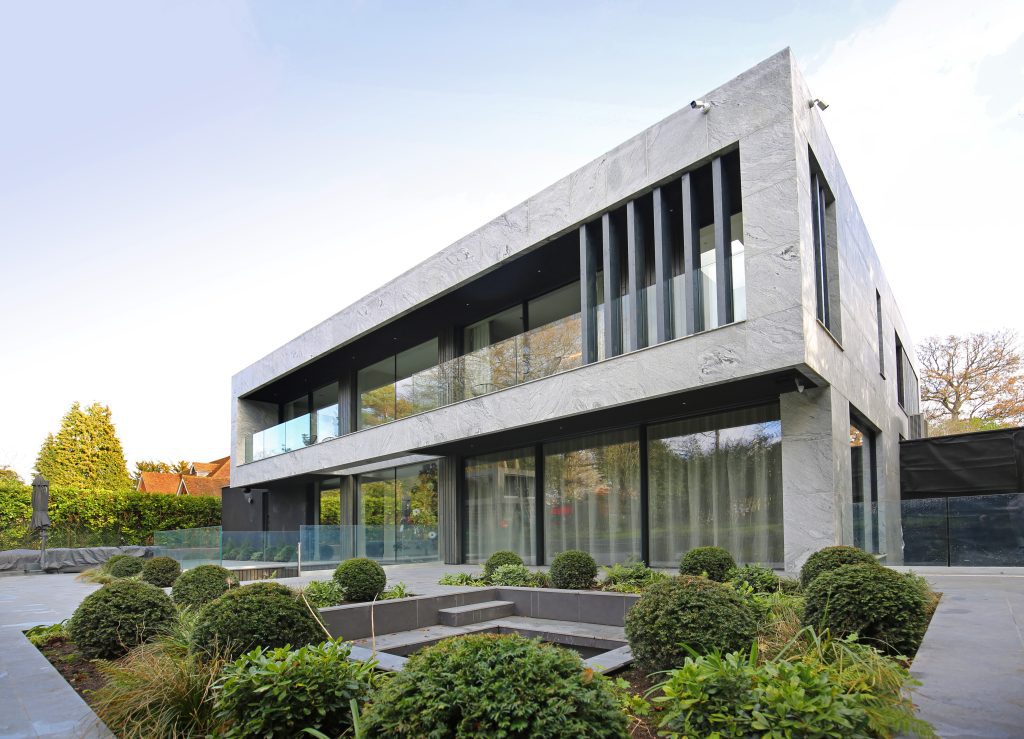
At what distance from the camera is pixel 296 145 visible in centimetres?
1673

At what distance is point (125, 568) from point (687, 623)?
16452 millimetres

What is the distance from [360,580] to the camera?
10688 millimetres

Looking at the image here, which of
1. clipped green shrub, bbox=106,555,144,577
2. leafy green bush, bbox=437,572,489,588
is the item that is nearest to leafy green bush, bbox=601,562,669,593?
leafy green bush, bbox=437,572,489,588

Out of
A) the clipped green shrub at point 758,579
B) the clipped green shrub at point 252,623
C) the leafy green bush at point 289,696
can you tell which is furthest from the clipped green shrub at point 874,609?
the clipped green shrub at point 252,623

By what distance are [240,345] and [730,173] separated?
96.2ft

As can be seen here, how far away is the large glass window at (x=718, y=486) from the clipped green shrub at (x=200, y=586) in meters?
8.17

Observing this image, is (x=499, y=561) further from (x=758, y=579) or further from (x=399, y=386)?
(x=399, y=386)

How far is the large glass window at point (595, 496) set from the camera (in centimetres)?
1516

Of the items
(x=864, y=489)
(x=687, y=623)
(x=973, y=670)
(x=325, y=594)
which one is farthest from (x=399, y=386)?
(x=973, y=670)

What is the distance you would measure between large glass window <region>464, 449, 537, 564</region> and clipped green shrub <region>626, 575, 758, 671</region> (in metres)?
11.3

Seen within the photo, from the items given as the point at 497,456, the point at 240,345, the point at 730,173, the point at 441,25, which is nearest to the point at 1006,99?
the point at 730,173

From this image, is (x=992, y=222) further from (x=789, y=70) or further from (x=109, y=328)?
(x=109, y=328)

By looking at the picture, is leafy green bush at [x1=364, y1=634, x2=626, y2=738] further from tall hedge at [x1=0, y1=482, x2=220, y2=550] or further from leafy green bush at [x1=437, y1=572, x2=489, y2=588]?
tall hedge at [x1=0, y1=482, x2=220, y2=550]

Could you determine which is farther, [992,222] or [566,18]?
[992,222]
